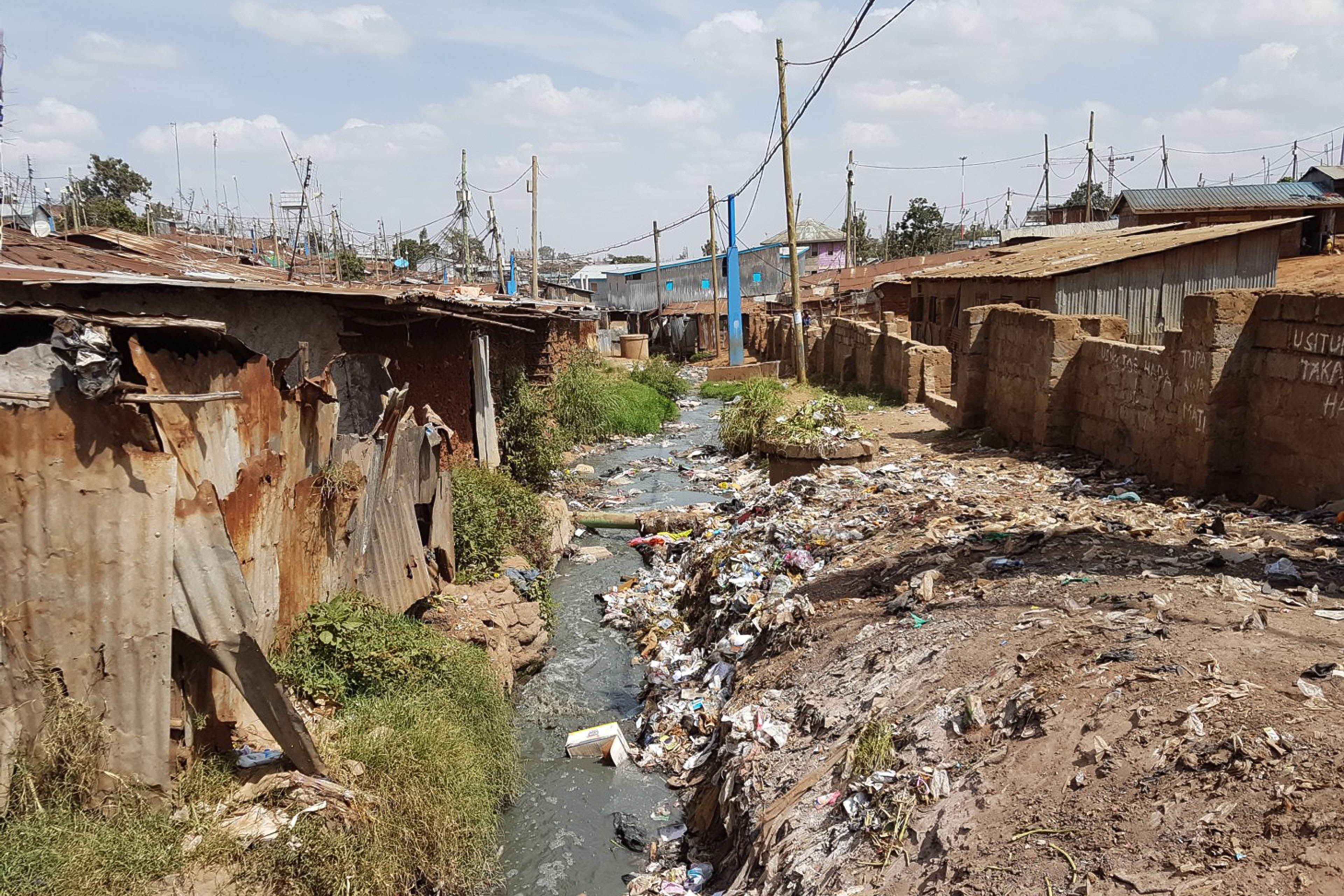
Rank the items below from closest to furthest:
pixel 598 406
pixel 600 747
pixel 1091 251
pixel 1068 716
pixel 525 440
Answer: pixel 1068 716 < pixel 600 747 < pixel 525 440 < pixel 1091 251 < pixel 598 406

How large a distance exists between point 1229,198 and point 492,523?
878 inches

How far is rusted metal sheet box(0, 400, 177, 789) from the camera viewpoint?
340 cm

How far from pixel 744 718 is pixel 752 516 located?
4273 mm

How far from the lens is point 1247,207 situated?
71.1 feet

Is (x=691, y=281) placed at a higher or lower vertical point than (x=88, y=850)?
higher

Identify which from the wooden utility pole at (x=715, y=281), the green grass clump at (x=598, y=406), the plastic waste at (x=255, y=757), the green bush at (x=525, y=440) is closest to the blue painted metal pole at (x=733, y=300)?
the wooden utility pole at (x=715, y=281)

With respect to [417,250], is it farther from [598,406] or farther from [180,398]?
[180,398]

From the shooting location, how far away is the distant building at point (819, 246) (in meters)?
41.2

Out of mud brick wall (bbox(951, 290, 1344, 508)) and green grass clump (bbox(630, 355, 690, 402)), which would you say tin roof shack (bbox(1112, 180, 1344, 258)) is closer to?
green grass clump (bbox(630, 355, 690, 402))

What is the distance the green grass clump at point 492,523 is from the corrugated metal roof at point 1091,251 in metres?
9.00

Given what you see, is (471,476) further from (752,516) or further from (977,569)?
(977,569)

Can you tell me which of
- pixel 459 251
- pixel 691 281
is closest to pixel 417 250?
pixel 459 251

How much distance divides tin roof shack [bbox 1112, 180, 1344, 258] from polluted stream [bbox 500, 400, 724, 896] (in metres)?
17.3

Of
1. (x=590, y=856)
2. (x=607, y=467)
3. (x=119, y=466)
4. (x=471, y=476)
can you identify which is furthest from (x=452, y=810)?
(x=607, y=467)
